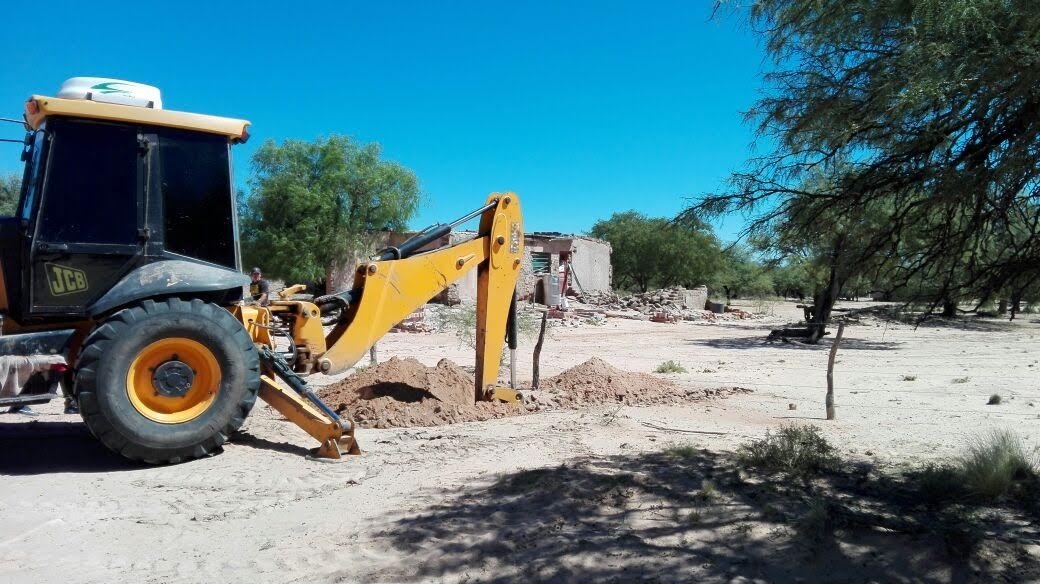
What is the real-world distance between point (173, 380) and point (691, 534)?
4422 millimetres

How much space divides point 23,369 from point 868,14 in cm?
672

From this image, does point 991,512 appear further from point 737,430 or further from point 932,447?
point 737,430

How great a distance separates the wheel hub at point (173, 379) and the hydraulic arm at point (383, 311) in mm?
714

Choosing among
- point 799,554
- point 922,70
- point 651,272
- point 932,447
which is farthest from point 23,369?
point 651,272

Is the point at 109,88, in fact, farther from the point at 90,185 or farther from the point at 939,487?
the point at 939,487

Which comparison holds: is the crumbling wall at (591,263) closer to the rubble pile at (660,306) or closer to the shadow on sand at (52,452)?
the rubble pile at (660,306)

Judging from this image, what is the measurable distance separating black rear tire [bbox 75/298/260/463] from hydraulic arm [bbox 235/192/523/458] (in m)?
0.47

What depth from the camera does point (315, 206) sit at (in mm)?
26125

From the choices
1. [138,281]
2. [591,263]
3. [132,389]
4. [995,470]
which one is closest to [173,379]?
[132,389]

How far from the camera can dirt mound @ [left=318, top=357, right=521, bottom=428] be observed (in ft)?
28.2

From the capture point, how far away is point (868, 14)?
4961mm

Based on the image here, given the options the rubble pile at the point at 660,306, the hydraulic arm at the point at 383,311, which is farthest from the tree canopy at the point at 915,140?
the rubble pile at the point at 660,306

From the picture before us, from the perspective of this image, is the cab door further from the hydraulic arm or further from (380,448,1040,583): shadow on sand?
(380,448,1040,583): shadow on sand

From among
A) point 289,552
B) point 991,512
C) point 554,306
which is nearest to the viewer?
point 289,552
